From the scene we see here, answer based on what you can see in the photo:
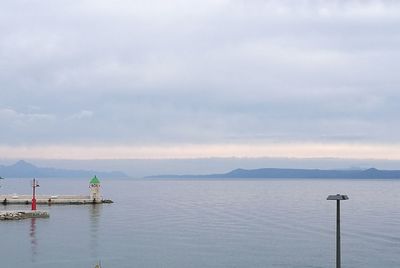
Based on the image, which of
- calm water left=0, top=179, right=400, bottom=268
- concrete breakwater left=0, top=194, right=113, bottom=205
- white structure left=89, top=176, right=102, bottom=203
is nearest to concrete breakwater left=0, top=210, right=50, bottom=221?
calm water left=0, top=179, right=400, bottom=268

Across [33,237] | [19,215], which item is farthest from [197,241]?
[19,215]

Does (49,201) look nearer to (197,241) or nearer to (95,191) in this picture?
(95,191)

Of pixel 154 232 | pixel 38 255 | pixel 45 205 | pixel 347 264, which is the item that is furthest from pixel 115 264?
pixel 45 205

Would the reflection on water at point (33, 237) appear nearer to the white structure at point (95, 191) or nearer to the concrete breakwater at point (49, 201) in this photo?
the concrete breakwater at point (49, 201)

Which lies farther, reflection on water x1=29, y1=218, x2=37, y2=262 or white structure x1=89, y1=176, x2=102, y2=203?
white structure x1=89, y1=176, x2=102, y2=203

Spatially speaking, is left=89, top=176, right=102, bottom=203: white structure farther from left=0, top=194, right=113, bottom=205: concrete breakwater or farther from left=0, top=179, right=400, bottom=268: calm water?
left=0, top=179, right=400, bottom=268: calm water

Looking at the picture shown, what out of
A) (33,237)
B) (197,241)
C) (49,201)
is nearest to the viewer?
(197,241)

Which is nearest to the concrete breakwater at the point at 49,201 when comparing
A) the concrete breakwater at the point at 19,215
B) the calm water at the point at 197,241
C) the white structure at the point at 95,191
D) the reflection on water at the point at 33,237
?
the white structure at the point at 95,191

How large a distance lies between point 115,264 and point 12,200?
8565cm

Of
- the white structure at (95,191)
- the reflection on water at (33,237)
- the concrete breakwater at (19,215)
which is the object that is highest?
the white structure at (95,191)

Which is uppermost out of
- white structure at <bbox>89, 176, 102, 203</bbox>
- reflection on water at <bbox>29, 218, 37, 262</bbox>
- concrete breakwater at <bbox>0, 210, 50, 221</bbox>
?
white structure at <bbox>89, 176, 102, 203</bbox>

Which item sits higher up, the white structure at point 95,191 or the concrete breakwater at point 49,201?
the white structure at point 95,191

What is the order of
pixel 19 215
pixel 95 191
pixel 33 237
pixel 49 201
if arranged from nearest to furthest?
pixel 33 237
pixel 19 215
pixel 49 201
pixel 95 191

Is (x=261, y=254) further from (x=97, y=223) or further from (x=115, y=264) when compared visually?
(x=97, y=223)
